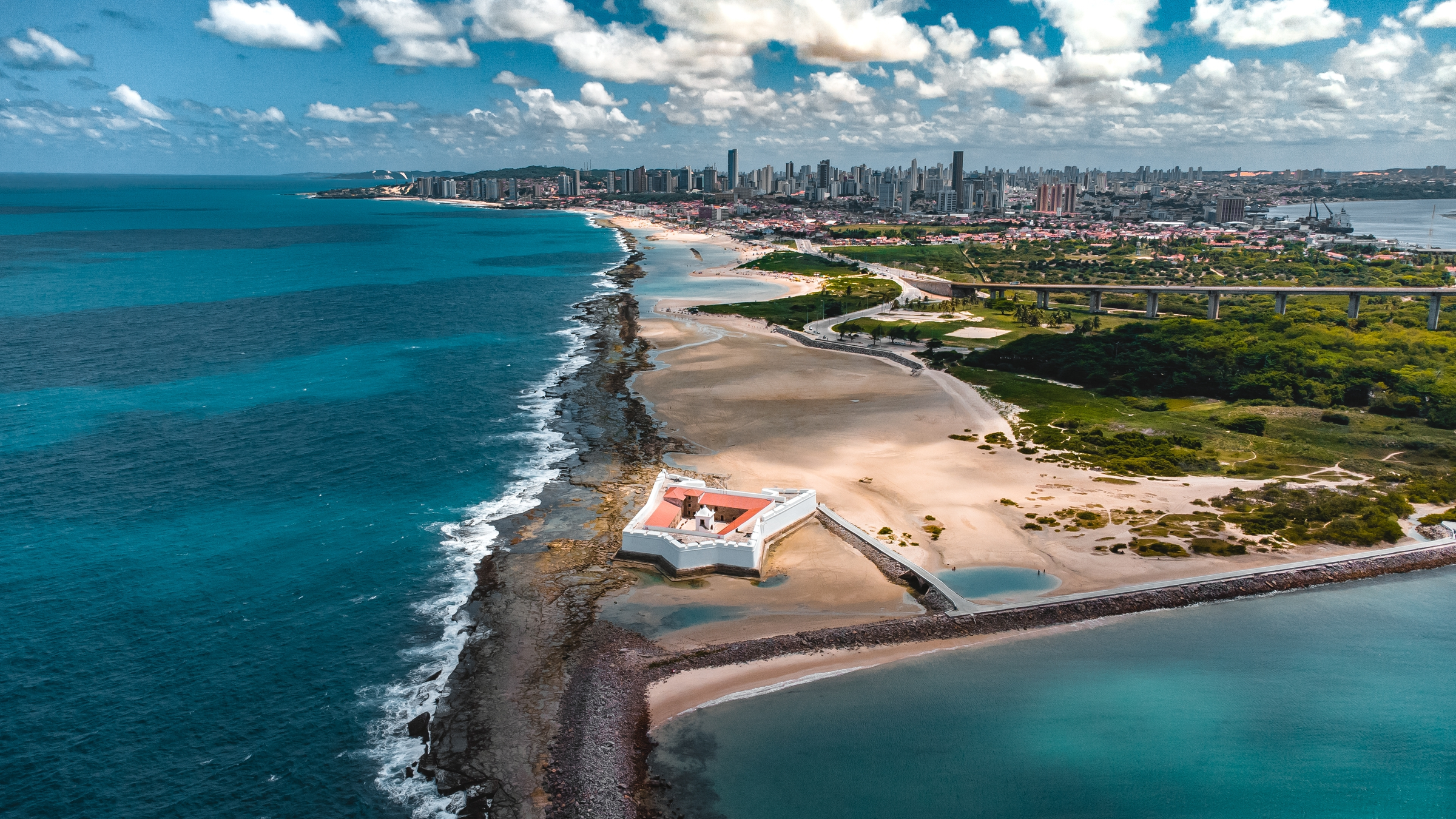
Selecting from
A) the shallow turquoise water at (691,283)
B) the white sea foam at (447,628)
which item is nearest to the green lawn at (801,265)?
the shallow turquoise water at (691,283)

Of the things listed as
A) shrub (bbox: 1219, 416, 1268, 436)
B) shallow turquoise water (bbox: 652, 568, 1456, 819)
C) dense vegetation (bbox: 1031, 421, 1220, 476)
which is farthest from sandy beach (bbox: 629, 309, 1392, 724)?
shrub (bbox: 1219, 416, 1268, 436)

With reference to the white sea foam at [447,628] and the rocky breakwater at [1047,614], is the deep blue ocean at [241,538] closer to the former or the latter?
the white sea foam at [447,628]

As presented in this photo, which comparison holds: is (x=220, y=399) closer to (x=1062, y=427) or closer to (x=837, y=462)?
(x=837, y=462)

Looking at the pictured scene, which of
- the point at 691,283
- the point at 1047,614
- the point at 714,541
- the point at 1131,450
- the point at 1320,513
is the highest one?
the point at 691,283

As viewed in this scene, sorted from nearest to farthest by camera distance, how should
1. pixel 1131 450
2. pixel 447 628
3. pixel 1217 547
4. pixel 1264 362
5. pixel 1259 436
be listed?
pixel 447 628
pixel 1217 547
pixel 1131 450
pixel 1259 436
pixel 1264 362

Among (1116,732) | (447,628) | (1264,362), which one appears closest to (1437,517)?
(1116,732)

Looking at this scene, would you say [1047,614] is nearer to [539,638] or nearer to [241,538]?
[539,638]
